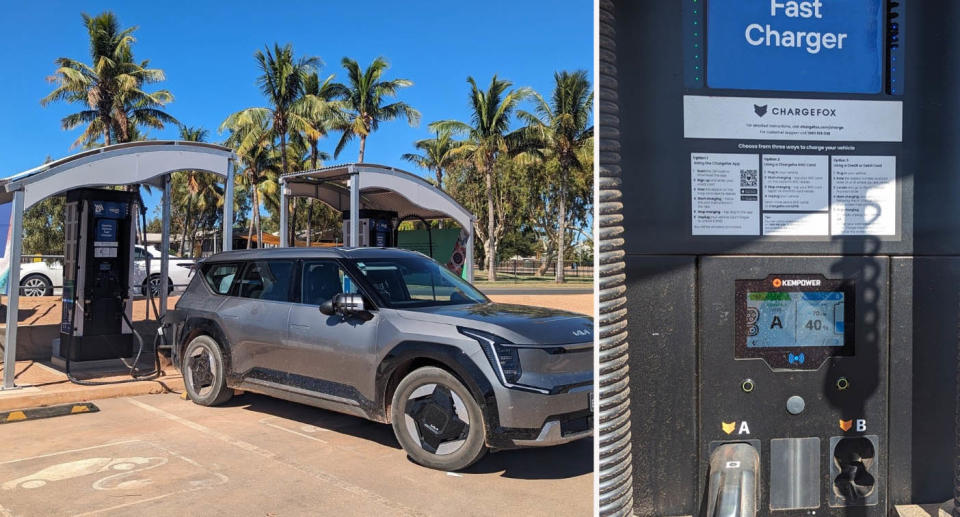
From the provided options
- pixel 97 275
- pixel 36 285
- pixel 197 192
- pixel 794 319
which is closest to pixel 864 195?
pixel 794 319

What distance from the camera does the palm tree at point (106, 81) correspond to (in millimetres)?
34562

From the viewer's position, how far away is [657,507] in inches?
74.9

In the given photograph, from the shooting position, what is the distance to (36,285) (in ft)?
65.6

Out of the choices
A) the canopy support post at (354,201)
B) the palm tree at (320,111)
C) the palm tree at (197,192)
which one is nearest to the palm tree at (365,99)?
the palm tree at (320,111)

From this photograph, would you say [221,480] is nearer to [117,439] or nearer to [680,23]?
[117,439]

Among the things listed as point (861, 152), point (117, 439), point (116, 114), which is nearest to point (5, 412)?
point (117, 439)

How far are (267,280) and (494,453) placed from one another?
294cm

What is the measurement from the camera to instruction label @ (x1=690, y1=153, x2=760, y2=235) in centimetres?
185

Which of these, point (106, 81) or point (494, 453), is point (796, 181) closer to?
point (494, 453)

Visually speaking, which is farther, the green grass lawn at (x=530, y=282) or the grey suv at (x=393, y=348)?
the green grass lawn at (x=530, y=282)

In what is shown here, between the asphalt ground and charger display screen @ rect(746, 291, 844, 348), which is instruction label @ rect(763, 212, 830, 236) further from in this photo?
the asphalt ground

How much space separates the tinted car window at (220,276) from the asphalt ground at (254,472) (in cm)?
137

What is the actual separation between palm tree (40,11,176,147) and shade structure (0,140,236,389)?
90.7 ft

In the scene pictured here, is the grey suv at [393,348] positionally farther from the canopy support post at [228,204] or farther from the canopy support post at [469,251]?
the canopy support post at [469,251]
